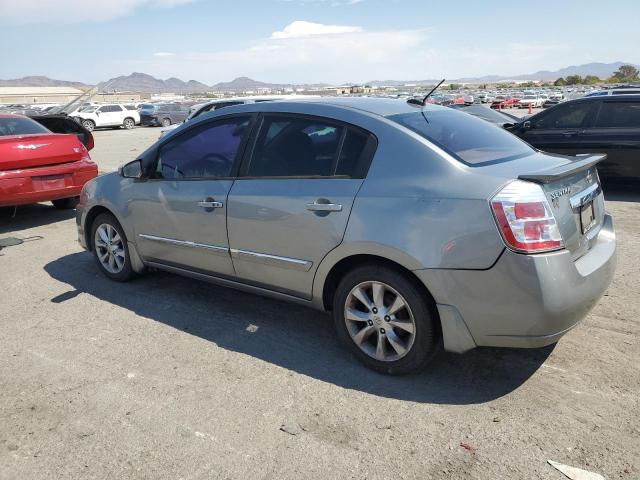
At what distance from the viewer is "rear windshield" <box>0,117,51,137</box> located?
306 inches

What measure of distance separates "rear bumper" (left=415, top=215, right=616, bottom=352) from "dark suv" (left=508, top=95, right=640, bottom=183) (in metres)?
6.29

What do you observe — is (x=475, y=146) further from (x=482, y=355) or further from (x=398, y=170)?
(x=482, y=355)

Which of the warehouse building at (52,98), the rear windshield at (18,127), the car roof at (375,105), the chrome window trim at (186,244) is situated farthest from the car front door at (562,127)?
the warehouse building at (52,98)

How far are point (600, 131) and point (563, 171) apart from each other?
6.57 m

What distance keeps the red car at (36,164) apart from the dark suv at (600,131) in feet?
24.0

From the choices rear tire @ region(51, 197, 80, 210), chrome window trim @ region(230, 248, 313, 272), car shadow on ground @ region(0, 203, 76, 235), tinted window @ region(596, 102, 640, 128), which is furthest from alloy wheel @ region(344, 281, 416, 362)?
tinted window @ region(596, 102, 640, 128)

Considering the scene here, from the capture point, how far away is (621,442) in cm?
273

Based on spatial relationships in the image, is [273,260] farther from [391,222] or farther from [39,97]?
[39,97]

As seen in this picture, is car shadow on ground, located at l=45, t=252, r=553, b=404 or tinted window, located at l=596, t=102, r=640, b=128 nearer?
car shadow on ground, located at l=45, t=252, r=553, b=404

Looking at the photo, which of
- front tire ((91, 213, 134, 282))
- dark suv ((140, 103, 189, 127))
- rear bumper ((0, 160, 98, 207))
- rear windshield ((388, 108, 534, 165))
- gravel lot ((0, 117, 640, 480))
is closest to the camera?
gravel lot ((0, 117, 640, 480))

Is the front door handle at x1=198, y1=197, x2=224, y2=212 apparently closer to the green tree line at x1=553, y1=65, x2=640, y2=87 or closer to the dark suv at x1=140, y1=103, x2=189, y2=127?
the dark suv at x1=140, y1=103, x2=189, y2=127

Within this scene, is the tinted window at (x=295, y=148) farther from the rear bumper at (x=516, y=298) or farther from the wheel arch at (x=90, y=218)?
the wheel arch at (x=90, y=218)

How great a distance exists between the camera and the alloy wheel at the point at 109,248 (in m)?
5.20

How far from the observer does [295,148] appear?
3.83 metres
